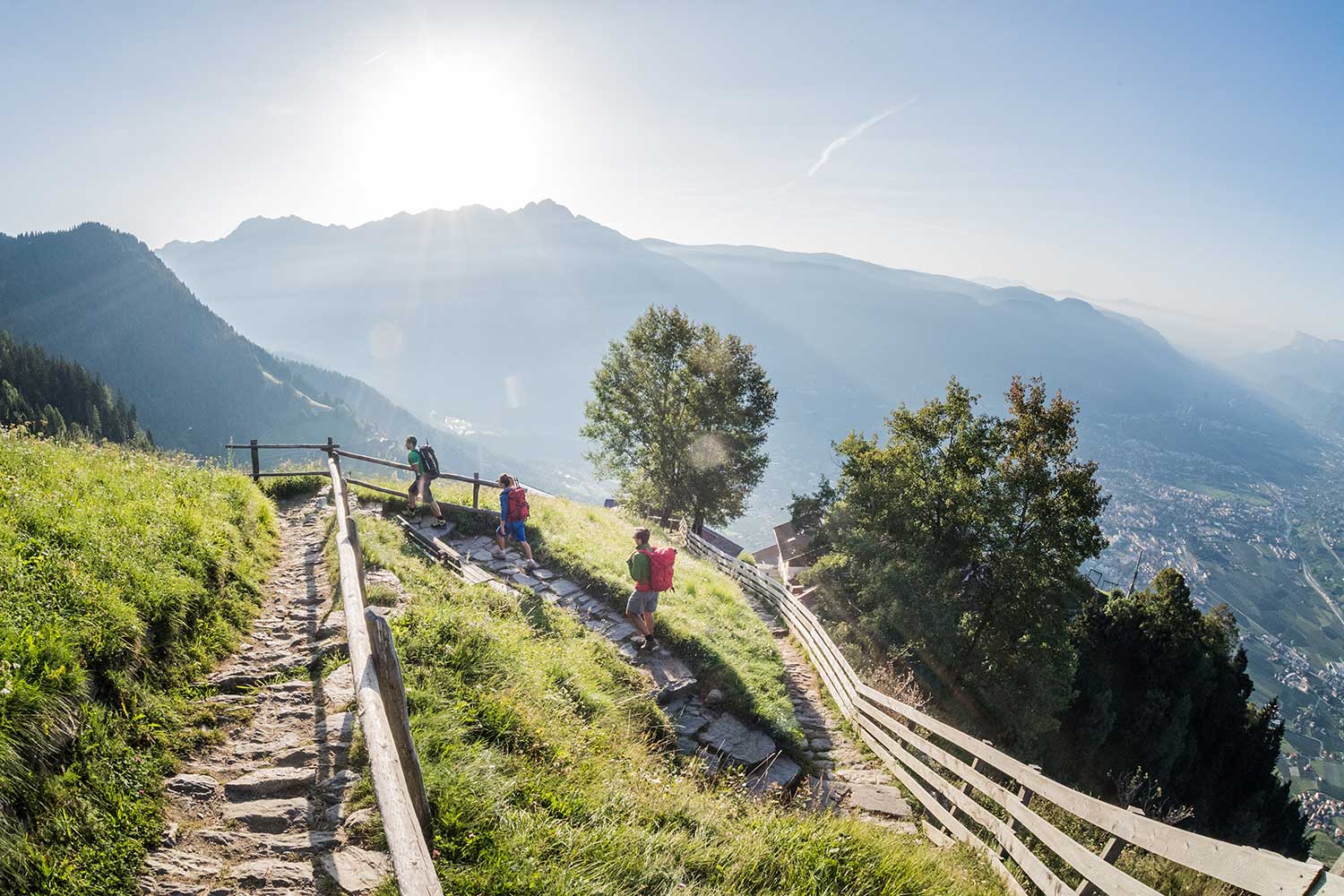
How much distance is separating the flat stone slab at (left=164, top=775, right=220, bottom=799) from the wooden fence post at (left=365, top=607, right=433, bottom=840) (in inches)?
59.2

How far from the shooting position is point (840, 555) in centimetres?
2475

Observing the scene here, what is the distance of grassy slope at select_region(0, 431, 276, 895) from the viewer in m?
3.27

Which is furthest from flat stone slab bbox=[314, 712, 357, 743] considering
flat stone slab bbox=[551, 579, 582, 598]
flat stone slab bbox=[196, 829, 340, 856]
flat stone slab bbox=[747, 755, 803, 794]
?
flat stone slab bbox=[551, 579, 582, 598]

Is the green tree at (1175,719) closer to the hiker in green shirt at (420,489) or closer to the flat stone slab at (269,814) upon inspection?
the hiker in green shirt at (420,489)

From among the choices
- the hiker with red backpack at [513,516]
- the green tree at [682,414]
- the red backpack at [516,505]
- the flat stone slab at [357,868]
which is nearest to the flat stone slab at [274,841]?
the flat stone slab at [357,868]

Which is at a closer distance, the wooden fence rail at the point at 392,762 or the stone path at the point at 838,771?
the wooden fence rail at the point at 392,762

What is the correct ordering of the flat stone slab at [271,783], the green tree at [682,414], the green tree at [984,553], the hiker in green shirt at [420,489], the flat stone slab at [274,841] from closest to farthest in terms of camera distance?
1. the flat stone slab at [274,841]
2. the flat stone slab at [271,783]
3. the hiker in green shirt at [420,489]
4. the green tree at [984,553]
5. the green tree at [682,414]

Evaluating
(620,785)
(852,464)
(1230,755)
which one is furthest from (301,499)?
(1230,755)

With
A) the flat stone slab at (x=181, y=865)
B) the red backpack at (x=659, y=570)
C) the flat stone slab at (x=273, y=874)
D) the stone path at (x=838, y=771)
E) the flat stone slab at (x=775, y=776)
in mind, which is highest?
the flat stone slab at (x=181, y=865)

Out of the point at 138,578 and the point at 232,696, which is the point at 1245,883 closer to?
the point at 232,696

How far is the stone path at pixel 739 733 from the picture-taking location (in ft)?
25.7

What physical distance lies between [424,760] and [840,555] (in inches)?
882

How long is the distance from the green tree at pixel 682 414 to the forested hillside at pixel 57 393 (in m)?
82.5

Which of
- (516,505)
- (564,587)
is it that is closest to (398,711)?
(564,587)
